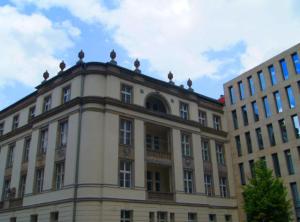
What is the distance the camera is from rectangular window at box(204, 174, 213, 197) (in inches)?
1313

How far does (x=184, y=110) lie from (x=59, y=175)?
45.5 feet

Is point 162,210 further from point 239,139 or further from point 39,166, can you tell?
point 239,139

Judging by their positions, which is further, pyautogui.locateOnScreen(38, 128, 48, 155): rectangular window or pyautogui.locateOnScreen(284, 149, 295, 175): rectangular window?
pyautogui.locateOnScreen(284, 149, 295, 175): rectangular window

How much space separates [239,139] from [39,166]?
21.1 m

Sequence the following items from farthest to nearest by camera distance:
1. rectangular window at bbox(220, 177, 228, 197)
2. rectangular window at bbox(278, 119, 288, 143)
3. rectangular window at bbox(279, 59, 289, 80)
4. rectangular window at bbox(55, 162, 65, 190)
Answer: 1. rectangular window at bbox(220, 177, 228, 197)
2. rectangular window at bbox(279, 59, 289, 80)
3. rectangular window at bbox(278, 119, 288, 143)
4. rectangular window at bbox(55, 162, 65, 190)

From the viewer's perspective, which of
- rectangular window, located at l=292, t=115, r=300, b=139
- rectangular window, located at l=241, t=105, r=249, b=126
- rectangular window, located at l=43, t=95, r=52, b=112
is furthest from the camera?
rectangular window, located at l=241, t=105, r=249, b=126

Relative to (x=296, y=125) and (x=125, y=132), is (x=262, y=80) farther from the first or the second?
(x=125, y=132)

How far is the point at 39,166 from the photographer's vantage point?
29812 millimetres

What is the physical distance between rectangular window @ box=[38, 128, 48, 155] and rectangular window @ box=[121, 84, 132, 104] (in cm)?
766

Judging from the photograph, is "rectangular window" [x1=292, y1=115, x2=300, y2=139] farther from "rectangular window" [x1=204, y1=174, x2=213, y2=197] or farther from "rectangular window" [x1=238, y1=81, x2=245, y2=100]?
"rectangular window" [x1=204, y1=174, x2=213, y2=197]

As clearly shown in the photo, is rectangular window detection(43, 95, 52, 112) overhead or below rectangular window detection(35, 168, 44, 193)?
overhead

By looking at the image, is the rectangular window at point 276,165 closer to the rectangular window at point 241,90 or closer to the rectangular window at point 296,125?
the rectangular window at point 296,125

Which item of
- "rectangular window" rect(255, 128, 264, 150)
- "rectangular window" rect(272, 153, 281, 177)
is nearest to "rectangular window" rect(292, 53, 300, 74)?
"rectangular window" rect(255, 128, 264, 150)

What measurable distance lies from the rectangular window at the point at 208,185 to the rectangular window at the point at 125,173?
9.28m
